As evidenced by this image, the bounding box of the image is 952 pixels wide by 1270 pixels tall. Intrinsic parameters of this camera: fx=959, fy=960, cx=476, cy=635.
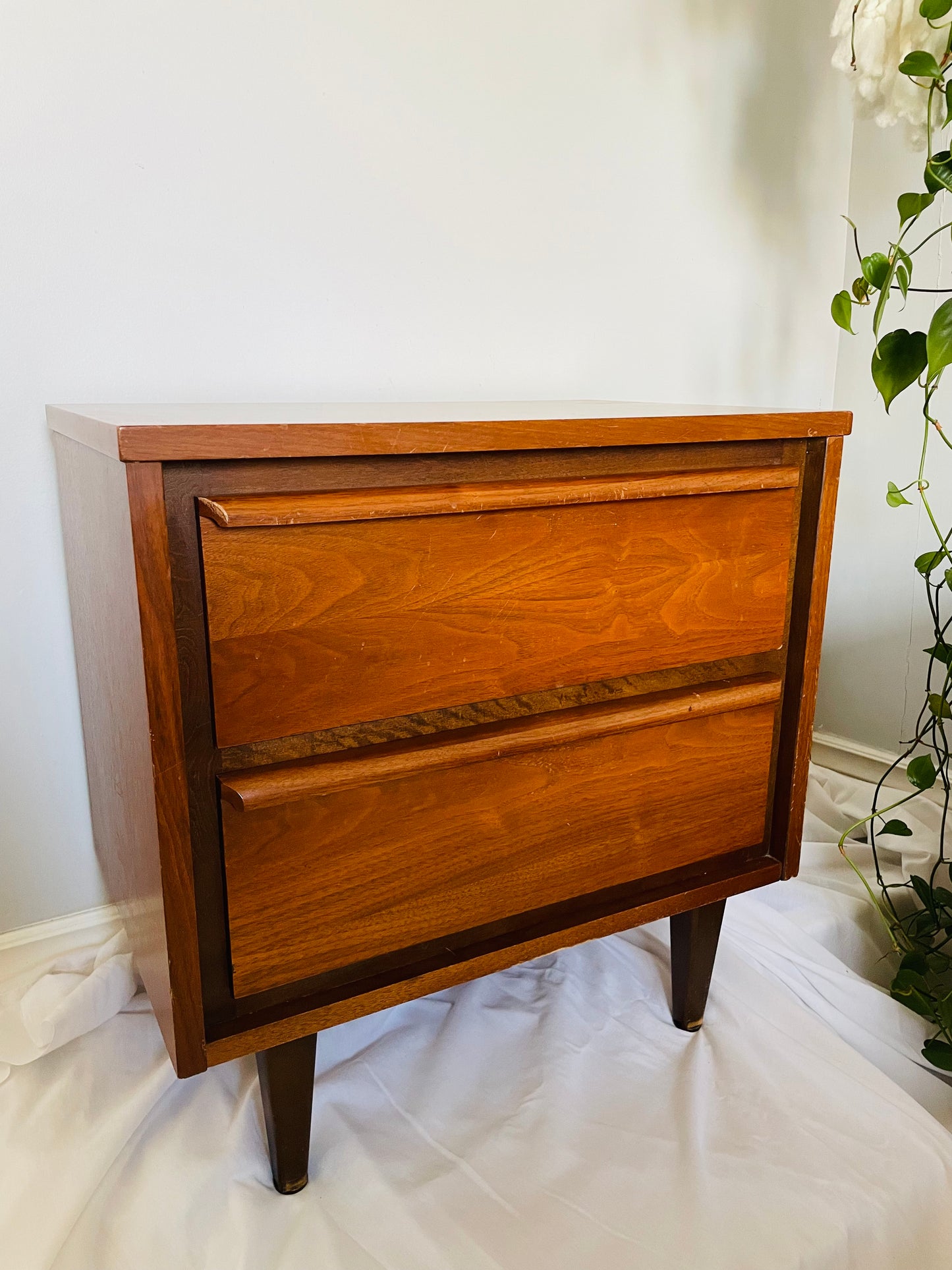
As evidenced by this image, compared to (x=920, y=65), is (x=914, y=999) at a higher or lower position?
lower

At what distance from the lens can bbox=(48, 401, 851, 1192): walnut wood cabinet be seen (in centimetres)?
70

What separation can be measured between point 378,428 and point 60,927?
821 mm

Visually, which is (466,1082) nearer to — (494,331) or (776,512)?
(776,512)

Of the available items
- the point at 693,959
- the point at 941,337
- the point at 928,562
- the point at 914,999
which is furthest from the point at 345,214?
the point at 914,999

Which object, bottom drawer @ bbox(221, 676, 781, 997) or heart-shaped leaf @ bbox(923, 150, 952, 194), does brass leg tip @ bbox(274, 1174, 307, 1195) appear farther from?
heart-shaped leaf @ bbox(923, 150, 952, 194)

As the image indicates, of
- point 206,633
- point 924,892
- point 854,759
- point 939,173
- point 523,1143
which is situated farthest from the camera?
point 854,759

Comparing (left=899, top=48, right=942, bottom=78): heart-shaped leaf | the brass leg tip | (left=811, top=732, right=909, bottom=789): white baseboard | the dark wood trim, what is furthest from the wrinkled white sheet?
(left=899, top=48, right=942, bottom=78): heart-shaped leaf

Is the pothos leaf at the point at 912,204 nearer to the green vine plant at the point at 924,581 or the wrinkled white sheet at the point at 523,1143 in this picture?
the green vine plant at the point at 924,581

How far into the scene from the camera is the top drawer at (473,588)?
71 centimetres

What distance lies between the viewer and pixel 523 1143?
3.17ft

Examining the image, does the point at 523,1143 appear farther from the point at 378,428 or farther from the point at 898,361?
the point at 898,361

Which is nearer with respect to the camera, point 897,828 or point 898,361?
point 898,361

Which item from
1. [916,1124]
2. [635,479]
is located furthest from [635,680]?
[916,1124]

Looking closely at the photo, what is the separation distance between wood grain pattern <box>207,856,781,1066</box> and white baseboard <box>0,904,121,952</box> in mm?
435
